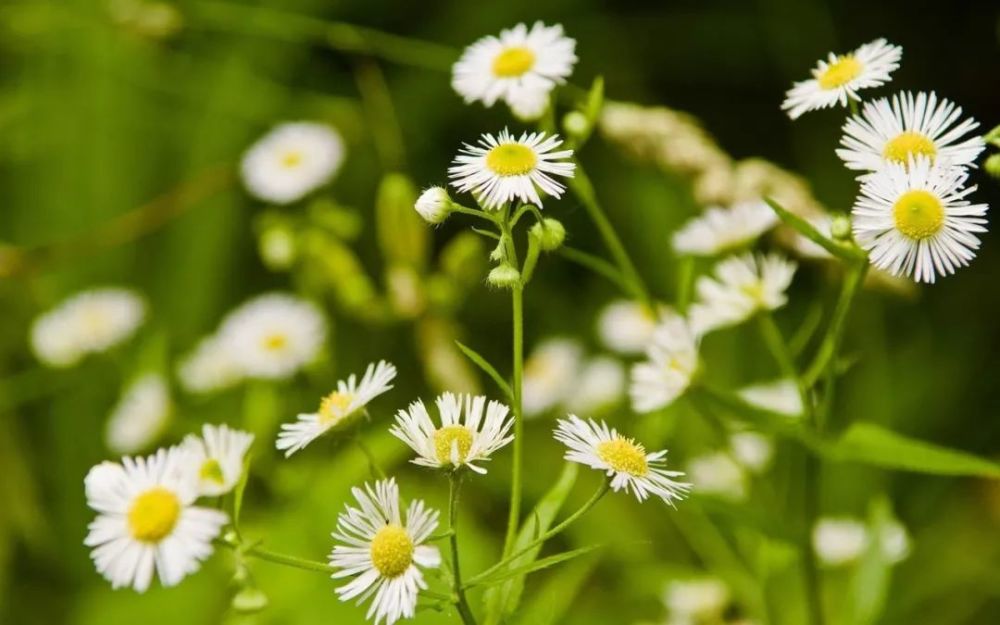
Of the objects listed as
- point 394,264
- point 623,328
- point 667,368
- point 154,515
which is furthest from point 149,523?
point 623,328

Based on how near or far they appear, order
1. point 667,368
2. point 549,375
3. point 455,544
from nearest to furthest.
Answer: point 455,544 → point 667,368 → point 549,375

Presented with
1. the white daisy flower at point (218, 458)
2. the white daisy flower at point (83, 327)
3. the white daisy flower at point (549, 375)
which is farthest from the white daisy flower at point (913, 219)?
the white daisy flower at point (83, 327)

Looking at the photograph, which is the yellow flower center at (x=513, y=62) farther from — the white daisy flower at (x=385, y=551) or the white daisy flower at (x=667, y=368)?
the white daisy flower at (x=385, y=551)

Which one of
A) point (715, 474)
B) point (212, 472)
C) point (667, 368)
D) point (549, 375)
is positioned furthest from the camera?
point (549, 375)

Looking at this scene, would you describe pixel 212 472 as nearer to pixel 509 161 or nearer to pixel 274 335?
pixel 509 161

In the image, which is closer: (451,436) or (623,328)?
(451,436)

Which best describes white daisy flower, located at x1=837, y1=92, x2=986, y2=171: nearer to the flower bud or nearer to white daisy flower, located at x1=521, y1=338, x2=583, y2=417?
the flower bud
